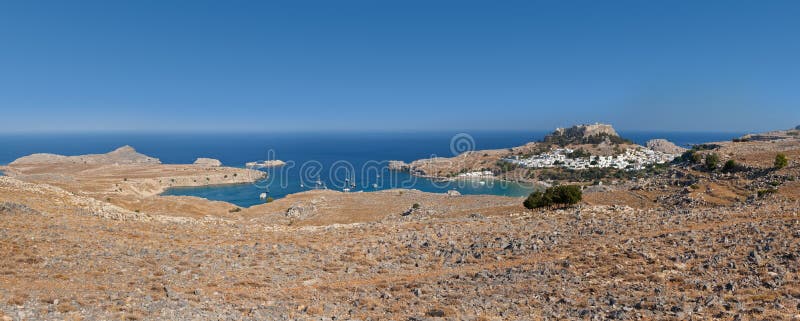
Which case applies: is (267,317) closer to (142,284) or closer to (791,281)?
(142,284)

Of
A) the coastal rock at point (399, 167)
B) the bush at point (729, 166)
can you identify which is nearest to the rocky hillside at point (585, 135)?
the coastal rock at point (399, 167)

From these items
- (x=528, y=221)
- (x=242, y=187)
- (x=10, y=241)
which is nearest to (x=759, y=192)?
(x=528, y=221)

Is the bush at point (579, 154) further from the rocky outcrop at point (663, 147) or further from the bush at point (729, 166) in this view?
the bush at point (729, 166)

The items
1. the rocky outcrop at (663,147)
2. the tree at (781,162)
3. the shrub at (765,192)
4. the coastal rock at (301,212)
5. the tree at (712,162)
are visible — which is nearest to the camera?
the shrub at (765,192)

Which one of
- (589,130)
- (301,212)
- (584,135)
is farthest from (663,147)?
(301,212)

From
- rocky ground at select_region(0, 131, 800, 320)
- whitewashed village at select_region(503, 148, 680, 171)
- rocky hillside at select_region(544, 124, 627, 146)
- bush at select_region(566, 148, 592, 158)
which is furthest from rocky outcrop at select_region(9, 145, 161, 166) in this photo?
rocky hillside at select_region(544, 124, 627, 146)

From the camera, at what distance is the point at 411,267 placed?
16.3 meters

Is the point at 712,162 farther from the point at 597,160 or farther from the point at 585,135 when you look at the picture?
the point at 585,135

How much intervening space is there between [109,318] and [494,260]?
1317cm

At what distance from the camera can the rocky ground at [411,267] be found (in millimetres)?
11312

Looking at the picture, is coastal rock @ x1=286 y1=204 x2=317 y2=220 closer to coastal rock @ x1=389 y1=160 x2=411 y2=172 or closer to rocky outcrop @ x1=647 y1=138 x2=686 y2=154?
coastal rock @ x1=389 y1=160 x2=411 y2=172

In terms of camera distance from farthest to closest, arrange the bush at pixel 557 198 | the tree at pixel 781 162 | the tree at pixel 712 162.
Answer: the tree at pixel 712 162
the tree at pixel 781 162
the bush at pixel 557 198

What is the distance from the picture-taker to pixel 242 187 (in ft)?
→ 402

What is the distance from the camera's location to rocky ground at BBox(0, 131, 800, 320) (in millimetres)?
11312
